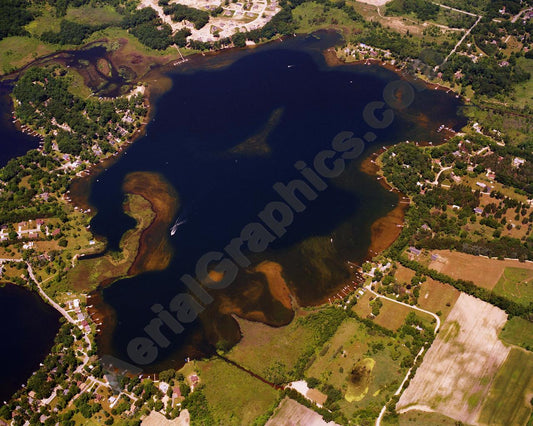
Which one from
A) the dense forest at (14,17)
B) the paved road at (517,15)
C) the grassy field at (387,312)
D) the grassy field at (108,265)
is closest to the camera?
the grassy field at (387,312)

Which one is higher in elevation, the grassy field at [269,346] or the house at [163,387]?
the grassy field at [269,346]

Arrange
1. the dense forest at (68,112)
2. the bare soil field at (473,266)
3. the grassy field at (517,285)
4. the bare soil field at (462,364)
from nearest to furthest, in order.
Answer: the bare soil field at (462,364)
the grassy field at (517,285)
the bare soil field at (473,266)
the dense forest at (68,112)

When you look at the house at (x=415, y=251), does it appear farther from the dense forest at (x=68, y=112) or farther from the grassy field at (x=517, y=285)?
the dense forest at (x=68, y=112)

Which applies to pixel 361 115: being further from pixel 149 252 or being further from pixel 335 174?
pixel 149 252

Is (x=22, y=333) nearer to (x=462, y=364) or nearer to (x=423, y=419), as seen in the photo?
(x=423, y=419)

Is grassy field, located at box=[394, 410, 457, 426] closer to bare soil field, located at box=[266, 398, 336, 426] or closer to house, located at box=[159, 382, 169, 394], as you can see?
bare soil field, located at box=[266, 398, 336, 426]

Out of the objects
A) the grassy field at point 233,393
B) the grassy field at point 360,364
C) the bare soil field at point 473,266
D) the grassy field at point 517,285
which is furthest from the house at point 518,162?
the grassy field at point 233,393

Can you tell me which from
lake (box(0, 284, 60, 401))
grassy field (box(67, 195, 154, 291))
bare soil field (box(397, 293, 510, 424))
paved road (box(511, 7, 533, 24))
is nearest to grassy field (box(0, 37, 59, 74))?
→ grassy field (box(67, 195, 154, 291))
